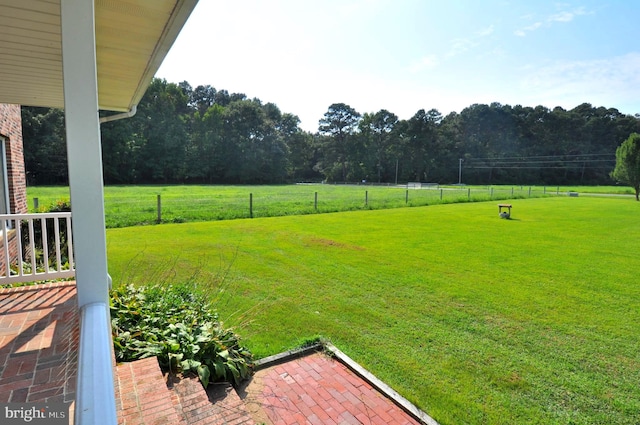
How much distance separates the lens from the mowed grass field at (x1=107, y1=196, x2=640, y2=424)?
9.05 feet

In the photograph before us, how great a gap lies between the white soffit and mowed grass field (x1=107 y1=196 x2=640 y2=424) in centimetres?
275

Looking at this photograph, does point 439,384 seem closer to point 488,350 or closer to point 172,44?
point 488,350

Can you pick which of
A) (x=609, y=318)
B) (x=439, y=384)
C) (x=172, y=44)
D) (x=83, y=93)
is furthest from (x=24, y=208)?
(x=609, y=318)

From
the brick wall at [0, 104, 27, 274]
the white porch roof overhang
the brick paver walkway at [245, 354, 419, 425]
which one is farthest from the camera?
the brick wall at [0, 104, 27, 274]

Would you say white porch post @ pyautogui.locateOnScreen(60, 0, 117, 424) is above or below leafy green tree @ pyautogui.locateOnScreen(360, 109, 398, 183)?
below

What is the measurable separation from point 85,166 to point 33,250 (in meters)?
3.25

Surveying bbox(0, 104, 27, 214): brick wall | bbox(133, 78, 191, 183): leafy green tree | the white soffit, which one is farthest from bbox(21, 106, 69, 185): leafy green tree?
the white soffit

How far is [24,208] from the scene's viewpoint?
641 cm

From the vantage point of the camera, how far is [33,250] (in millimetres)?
3748

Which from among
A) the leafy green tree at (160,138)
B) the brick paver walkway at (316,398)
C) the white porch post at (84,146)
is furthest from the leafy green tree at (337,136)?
the white porch post at (84,146)

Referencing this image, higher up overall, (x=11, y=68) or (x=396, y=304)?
(x=11, y=68)

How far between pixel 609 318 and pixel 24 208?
9.47 m

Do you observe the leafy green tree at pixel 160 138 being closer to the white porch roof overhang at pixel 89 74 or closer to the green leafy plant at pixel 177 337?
the white porch roof overhang at pixel 89 74

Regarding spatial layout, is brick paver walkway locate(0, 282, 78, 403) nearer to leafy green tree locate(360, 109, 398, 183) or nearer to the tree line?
the tree line
